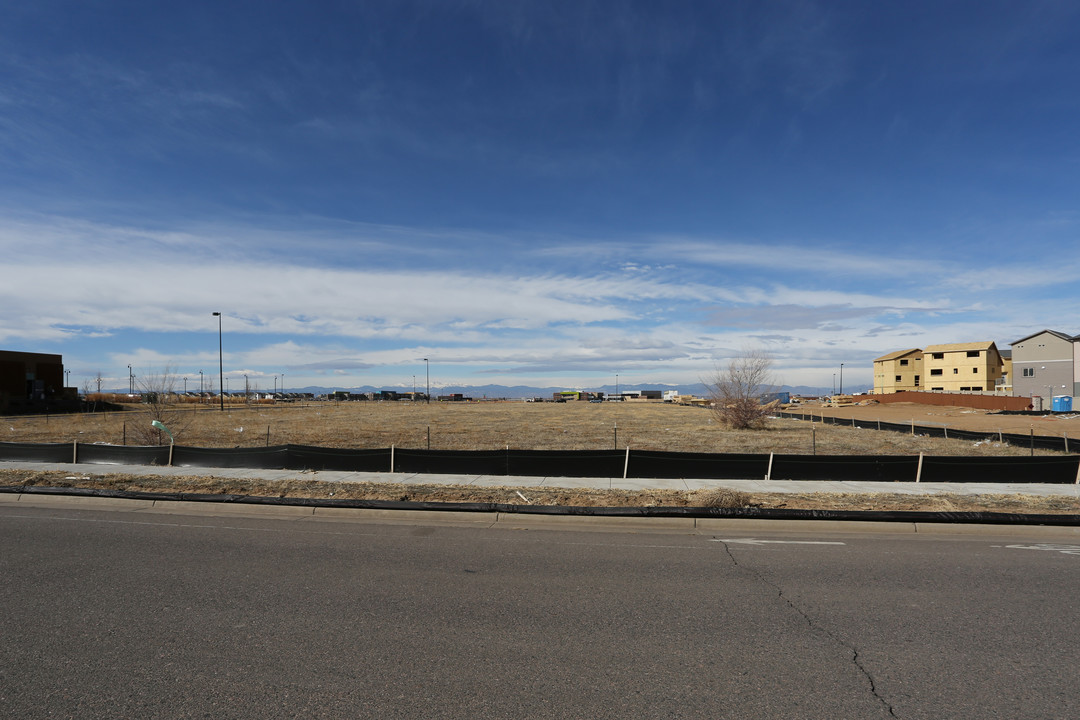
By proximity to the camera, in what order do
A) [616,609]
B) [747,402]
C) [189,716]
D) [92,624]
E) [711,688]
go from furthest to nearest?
[747,402], [616,609], [92,624], [711,688], [189,716]

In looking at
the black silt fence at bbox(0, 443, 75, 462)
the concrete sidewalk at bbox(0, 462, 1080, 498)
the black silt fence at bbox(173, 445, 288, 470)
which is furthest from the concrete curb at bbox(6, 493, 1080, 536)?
the black silt fence at bbox(0, 443, 75, 462)

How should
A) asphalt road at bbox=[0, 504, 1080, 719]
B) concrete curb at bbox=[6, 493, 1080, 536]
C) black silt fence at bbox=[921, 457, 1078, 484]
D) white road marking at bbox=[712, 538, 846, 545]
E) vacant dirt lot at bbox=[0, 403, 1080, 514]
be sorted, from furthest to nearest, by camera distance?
1. black silt fence at bbox=[921, 457, 1078, 484]
2. vacant dirt lot at bbox=[0, 403, 1080, 514]
3. concrete curb at bbox=[6, 493, 1080, 536]
4. white road marking at bbox=[712, 538, 846, 545]
5. asphalt road at bbox=[0, 504, 1080, 719]

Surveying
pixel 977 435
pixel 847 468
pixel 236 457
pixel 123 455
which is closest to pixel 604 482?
pixel 847 468

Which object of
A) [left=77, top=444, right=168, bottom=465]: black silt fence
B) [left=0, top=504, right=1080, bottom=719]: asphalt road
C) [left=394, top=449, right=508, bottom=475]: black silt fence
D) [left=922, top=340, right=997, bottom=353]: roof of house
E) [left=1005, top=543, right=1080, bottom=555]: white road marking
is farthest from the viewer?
[left=922, top=340, right=997, bottom=353]: roof of house

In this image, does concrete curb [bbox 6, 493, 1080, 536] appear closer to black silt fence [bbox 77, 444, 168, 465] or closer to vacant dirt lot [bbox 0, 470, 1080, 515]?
vacant dirt lot [bbox 0, 470, 1080, 515]

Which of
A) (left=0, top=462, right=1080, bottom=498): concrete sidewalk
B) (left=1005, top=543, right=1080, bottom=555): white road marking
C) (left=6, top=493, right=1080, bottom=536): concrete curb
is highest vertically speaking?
(left=0, top=462, right=1080, bottom=498): concrete sidewalk

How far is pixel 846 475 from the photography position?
13695 millimetres

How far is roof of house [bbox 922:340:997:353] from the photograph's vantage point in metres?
90.6

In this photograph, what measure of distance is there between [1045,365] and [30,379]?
392 ft

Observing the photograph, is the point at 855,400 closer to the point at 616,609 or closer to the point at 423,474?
the point at 423,474

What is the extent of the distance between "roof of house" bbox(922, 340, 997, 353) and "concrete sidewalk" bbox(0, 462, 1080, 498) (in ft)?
314

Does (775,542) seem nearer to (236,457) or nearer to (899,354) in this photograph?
(236,457)

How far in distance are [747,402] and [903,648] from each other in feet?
107

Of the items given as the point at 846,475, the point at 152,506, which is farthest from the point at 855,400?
the point at 152,506
